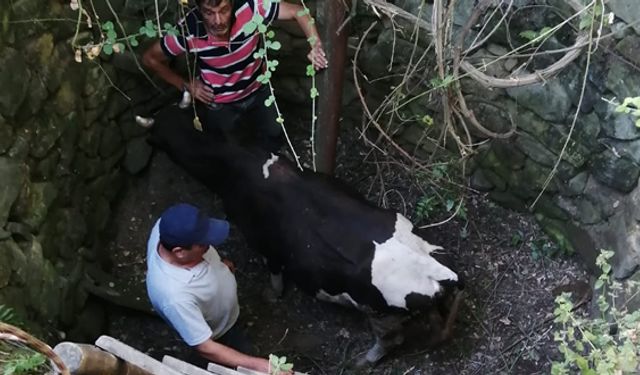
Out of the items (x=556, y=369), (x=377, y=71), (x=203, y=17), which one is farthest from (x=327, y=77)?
(x=556, y=369)

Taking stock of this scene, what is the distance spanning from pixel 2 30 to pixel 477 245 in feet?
8.32

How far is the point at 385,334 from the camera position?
3623mm

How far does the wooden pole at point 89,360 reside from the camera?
2.05m

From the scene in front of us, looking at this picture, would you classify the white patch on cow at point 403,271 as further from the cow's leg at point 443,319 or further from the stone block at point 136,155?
the stone block at point 136,155

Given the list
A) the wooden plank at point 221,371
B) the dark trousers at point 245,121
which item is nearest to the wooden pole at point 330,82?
the dark trousers at point 245,121

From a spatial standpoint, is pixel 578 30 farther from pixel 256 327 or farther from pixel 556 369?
pixel 256 327

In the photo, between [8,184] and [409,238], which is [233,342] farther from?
[8,184]

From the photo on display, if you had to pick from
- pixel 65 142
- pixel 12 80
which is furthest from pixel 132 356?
pixel 65 142

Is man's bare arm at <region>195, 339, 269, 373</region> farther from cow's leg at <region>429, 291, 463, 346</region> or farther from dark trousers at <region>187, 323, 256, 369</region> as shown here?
cow's leg at <region>429, 291, 463, 346</region>

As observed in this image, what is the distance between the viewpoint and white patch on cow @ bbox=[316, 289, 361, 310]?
12.0ft

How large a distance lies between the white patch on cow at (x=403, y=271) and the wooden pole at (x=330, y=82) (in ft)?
1.91

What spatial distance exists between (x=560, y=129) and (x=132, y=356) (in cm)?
238

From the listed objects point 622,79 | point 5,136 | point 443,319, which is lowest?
point 443,319

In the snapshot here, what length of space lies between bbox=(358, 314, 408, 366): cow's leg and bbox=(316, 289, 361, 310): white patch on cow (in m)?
0.11
